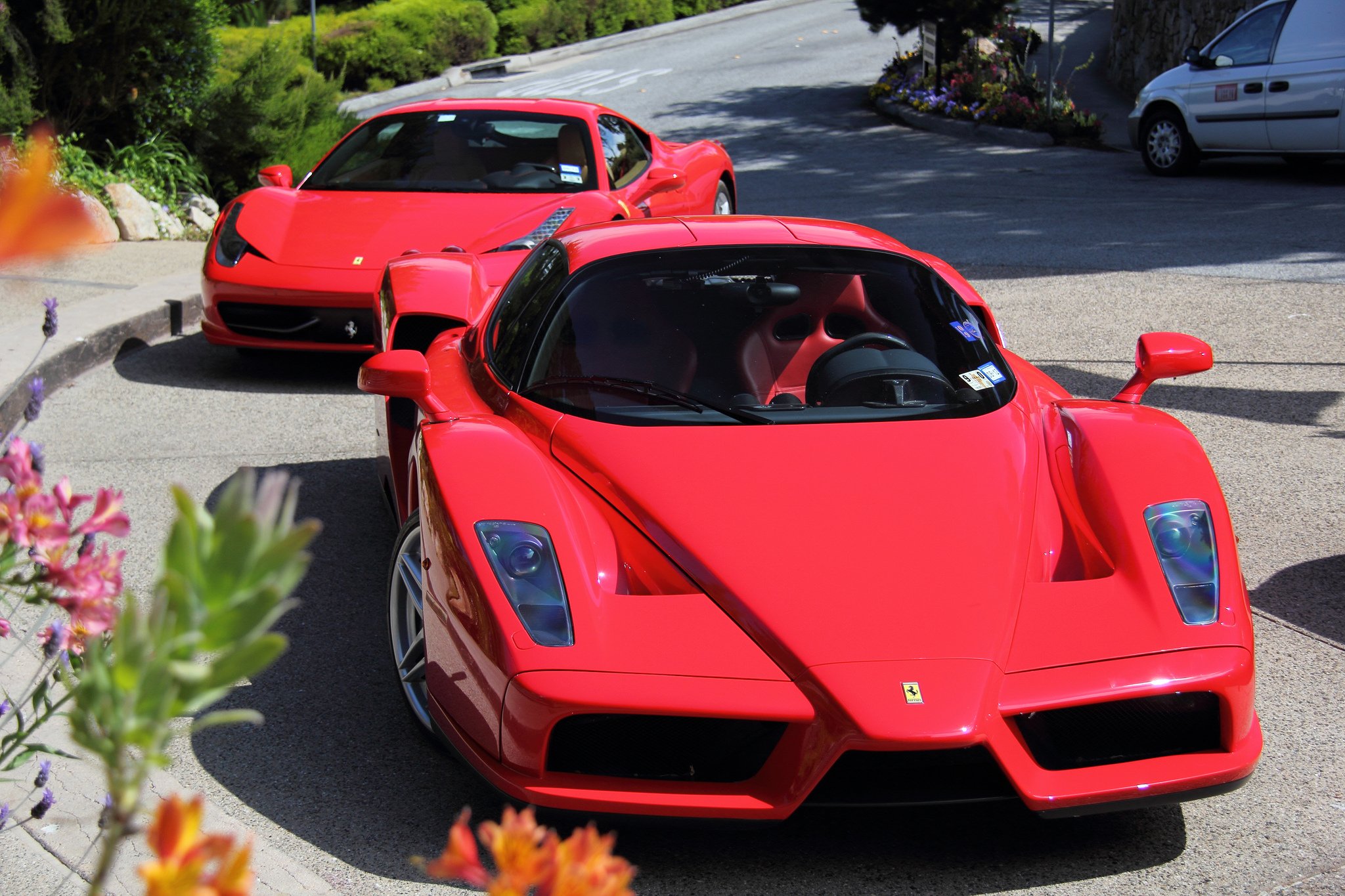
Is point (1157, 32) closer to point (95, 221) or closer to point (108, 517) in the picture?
point (108, 517)

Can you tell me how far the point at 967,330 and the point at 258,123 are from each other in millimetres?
8972

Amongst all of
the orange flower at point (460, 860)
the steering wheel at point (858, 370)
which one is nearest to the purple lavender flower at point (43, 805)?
the orange flower at point (460, 860)

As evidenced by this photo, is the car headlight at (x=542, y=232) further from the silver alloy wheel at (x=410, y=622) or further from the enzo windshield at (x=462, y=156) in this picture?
the silver alloy wheel at (x=410, y=622)

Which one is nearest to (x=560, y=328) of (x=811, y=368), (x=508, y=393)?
(x=508, y=393)

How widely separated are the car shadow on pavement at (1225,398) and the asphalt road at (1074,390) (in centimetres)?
2

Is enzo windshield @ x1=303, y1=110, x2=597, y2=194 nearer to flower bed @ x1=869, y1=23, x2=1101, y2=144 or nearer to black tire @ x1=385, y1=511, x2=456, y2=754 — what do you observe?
black tire @ x1=385, y1=511, x2=456, y2=754

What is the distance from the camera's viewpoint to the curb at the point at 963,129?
15.7m

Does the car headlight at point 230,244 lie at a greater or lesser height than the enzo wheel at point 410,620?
greater

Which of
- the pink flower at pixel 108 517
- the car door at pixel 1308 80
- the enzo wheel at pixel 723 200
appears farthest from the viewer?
the car door at pixel 1308 80

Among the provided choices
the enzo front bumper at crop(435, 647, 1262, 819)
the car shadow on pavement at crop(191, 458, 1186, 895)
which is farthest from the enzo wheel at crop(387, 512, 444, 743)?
the enzo front bumper at crop(435, 647, 1262, 819)

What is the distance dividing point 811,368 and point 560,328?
791 millimetres

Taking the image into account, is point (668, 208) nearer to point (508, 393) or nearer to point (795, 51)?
point (508, 393)

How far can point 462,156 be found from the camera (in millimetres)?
7895

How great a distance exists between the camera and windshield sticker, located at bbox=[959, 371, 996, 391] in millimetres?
3865
